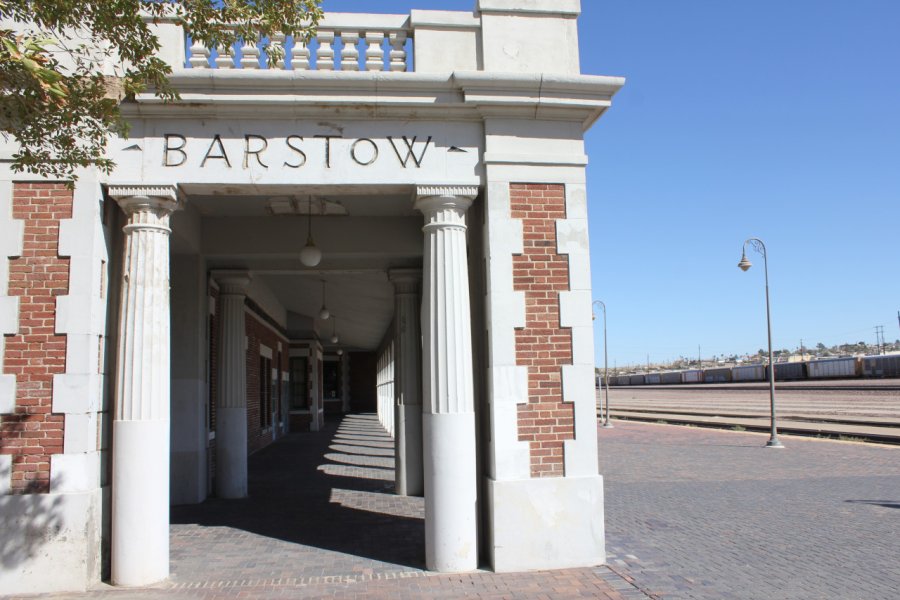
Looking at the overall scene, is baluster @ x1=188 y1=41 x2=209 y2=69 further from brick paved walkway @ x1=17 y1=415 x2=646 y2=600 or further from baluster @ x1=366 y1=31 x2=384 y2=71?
brick paved walkway @ x1=17 y1=415 x2=646 y2=600

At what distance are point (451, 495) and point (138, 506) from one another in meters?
2.82

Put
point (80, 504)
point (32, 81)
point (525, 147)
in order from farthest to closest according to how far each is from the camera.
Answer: point (525, 147)
point (80, 504)
point (32, 81)

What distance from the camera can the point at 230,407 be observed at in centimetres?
1114

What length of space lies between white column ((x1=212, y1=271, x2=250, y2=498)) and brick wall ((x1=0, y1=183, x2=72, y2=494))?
4.42 metres

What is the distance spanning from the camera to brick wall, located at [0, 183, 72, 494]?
21.1ft

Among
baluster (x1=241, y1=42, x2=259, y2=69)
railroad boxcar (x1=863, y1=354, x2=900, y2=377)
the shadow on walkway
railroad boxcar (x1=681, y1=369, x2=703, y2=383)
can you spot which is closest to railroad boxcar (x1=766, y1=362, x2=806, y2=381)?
railroad boxcar (x1=863, y1=354, x2=900, y2=377)

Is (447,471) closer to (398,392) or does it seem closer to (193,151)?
(193,151)

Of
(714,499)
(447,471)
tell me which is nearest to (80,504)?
(447,471)

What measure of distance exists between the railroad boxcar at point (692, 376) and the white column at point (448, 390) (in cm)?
7660

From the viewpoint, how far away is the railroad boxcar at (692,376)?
78.9 meters

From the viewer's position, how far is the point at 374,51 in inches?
291

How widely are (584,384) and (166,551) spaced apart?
13.8 ft

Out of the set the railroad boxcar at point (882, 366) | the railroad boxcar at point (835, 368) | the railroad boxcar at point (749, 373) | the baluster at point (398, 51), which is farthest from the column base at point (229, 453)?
the railroad boxcar at point (749, 373)

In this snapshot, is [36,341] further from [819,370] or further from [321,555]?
[819,370]
